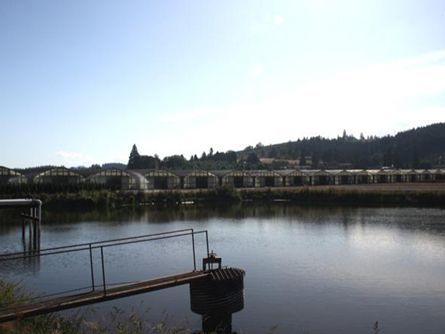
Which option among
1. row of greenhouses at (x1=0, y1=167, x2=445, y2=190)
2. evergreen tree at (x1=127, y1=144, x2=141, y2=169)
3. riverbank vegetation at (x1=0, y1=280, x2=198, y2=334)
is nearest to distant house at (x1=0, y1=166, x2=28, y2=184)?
row of greenhouses at (x1=0, y1=167, x2=445, y2=190)

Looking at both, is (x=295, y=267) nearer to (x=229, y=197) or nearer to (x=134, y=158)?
(x=229, y=197)

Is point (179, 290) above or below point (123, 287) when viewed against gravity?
below

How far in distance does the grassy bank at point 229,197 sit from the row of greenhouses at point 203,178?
356 cm

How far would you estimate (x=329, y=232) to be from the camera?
115 feet

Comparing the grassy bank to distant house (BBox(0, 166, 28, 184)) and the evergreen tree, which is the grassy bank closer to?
distant house (BBox(0, 166, 28, 184))

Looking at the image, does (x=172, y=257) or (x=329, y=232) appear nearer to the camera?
(x=172, y=257)

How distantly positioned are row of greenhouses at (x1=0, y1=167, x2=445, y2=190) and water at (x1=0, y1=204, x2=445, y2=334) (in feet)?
69.7

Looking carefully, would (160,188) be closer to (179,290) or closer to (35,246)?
(35,246)

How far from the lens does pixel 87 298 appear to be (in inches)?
507

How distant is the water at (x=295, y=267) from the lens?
15.7 metres

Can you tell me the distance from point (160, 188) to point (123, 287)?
6109 centimetres

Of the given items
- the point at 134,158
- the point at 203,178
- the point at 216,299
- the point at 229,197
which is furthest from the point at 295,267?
the point at 134,158

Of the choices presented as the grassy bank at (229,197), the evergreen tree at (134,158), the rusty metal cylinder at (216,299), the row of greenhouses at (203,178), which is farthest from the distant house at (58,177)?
the evergreen tree at (134,158)

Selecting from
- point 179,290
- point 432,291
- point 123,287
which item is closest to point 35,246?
point 179,290
